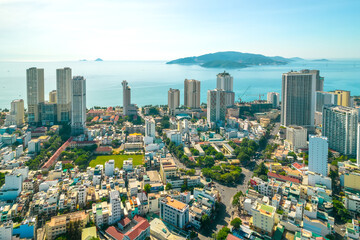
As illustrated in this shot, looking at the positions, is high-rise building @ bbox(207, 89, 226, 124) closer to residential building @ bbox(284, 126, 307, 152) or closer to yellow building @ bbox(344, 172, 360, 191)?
residential building @ bbox(284, 126, 307, 152)

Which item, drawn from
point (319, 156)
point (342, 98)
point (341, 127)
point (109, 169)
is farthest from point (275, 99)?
point (109, 169)

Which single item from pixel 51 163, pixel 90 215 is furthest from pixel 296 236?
pixel 51 163

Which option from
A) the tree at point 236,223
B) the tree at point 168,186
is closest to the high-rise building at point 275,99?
the tree at point 168,186

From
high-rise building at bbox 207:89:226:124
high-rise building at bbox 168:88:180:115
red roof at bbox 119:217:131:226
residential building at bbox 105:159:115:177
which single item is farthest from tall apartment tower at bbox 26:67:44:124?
red roof at bbox 119:217:131:226

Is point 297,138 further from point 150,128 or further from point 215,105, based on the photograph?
point 150,128

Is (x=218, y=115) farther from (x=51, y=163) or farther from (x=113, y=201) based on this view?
A: (x=113, y=201)
